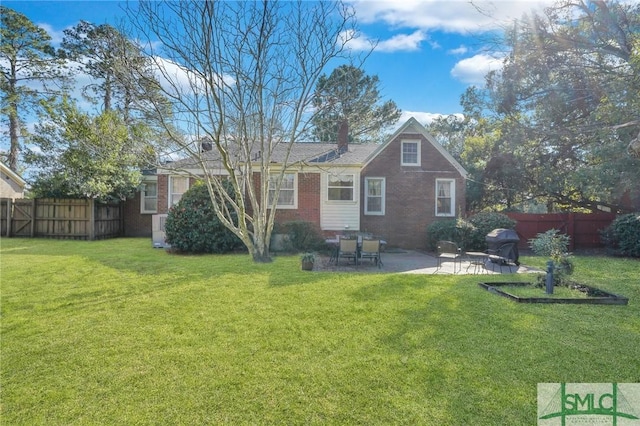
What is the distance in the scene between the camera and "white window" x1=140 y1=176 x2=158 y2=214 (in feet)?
63.7

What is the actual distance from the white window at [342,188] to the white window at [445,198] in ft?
13.7

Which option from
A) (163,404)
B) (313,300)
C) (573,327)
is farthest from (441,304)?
(163,404)

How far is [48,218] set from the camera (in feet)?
56.5

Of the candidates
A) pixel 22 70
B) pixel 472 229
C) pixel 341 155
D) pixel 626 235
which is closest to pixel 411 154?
pixel 341 155

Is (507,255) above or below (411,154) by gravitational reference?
below

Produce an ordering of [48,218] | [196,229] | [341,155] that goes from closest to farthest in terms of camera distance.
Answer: [196,229] < [341,155] < [48,218]

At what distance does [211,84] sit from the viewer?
875 centimetres

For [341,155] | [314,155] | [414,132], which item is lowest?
[314,155]

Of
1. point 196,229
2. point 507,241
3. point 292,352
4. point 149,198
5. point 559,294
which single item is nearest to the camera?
point 292,352

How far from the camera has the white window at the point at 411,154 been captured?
15883 millimetres

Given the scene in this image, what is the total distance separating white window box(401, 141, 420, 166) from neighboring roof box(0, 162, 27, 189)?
23307 millimetres

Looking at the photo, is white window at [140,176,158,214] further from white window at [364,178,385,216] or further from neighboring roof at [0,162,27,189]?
white window at [364,178,385,216]

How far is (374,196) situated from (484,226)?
4933 mm

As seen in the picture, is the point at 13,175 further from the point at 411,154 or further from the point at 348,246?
the point at 411,154
